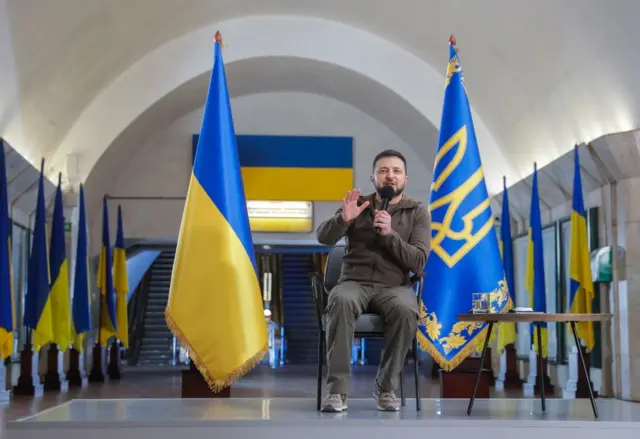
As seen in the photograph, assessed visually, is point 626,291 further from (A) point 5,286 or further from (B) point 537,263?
(A) point 5,286

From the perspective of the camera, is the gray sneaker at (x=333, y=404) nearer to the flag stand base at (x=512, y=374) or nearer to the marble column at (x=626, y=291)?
the marble column at (x=626, y=291)

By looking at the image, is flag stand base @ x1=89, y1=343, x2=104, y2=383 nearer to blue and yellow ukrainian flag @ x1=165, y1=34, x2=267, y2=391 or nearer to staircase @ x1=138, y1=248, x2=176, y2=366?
staircase @ x1=138, y1=248, x2=176, y2=366

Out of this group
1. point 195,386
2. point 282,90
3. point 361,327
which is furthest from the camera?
point 282,90

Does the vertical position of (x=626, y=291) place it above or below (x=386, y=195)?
below

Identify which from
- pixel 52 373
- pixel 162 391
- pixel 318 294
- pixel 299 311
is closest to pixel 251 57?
pixel 162 391

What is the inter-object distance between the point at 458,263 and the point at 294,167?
7279 millimetres

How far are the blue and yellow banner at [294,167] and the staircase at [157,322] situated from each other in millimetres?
5877

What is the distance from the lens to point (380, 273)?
4305 mm

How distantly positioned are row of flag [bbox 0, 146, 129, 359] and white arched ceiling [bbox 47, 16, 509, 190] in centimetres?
107

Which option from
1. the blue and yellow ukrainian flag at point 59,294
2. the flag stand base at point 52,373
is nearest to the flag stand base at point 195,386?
the blue and yellow ukrainian flag at point 59,294

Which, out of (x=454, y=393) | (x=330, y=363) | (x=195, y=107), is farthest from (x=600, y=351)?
(x=195, y=107)

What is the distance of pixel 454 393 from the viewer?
6227 mm

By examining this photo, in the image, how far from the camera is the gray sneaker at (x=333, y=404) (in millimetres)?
4012

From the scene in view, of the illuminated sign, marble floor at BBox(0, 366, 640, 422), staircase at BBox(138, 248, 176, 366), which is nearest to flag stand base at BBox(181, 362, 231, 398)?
marble floor at BBox(0, 366, 640, 422)
